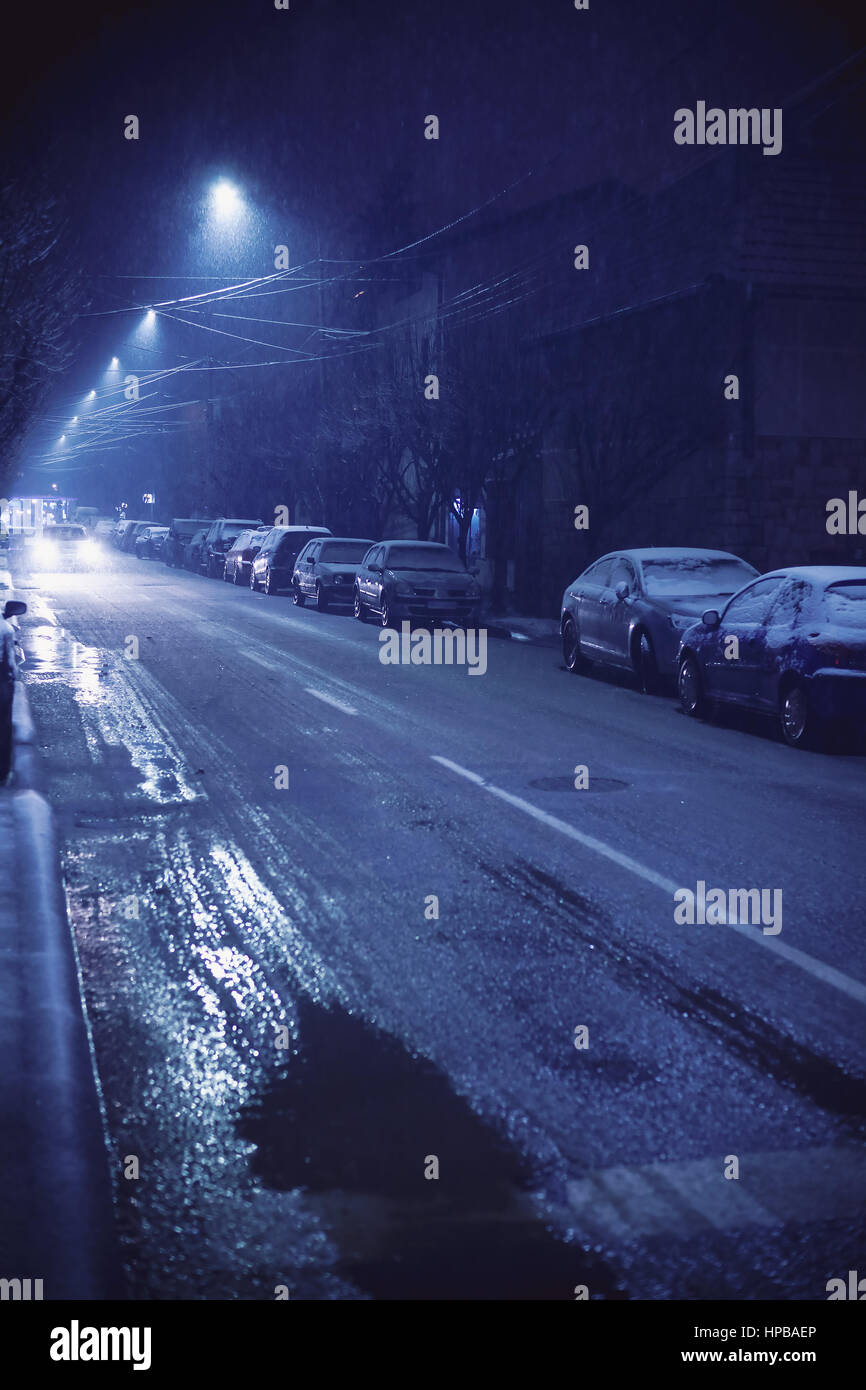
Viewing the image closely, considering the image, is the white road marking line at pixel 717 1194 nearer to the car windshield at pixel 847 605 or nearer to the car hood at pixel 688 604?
the car windshield at pixel 847 605

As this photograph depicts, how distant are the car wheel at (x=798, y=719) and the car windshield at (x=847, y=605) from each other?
0.68 metres

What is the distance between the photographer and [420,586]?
2739 centimetres

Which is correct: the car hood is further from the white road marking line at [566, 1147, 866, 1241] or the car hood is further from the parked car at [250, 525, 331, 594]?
the parked car at [250, 525, 331, 594]

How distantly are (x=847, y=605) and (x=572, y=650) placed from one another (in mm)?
7260

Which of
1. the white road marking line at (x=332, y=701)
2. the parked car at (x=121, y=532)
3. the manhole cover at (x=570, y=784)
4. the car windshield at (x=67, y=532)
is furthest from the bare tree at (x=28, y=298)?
the car windshield at (x=67, y=532)

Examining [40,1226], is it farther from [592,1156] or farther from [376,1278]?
[592,1156]

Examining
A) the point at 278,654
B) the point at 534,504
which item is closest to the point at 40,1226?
the point at 278,654

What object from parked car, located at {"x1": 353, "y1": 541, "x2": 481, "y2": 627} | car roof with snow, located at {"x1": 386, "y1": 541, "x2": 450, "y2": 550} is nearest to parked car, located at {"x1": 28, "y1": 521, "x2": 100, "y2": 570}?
car roof with snow, located at {"x1": 386, "y1": 541, "x2": 450, "y2": 550}

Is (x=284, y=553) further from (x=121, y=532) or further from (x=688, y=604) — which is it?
(x=121, y=532)

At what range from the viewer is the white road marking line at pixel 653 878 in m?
6.15

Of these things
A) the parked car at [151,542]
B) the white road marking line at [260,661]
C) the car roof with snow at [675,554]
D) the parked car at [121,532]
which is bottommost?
the white road marking line at [260,661]

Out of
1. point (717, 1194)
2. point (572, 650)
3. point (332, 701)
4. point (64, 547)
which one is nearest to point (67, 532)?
point (64, 547)

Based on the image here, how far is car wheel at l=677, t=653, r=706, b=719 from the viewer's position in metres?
15.8

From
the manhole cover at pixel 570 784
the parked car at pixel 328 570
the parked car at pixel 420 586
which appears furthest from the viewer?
the parked car at pixel 328 570
